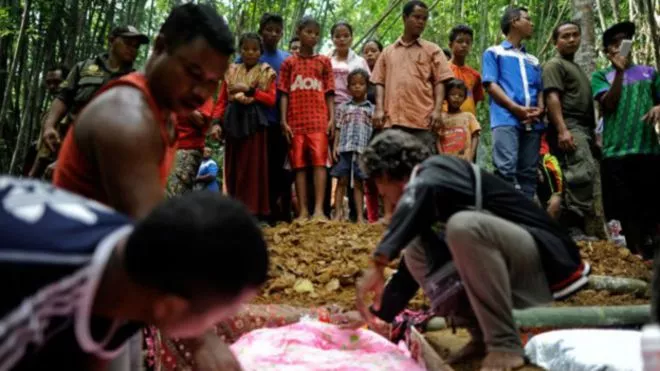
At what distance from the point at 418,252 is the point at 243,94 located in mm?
3139

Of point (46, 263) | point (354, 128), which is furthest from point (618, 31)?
point (46, 263)

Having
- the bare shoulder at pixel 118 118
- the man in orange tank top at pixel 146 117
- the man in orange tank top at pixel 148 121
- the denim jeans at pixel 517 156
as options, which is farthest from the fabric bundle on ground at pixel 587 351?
the denim jeans at pixel 517 156

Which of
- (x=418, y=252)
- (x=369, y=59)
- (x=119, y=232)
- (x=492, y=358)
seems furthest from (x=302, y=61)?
(x=119, y=232)

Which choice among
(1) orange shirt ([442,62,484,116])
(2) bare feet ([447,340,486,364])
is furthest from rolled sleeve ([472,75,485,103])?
(2) bare feet ([447,340,486,364])

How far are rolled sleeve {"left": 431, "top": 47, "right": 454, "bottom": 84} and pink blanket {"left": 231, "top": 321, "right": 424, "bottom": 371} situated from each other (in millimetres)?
3097

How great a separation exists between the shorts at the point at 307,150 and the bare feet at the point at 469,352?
10.5 feet

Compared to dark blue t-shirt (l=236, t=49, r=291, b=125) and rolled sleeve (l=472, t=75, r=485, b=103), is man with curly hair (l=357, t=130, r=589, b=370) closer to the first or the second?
dark blue t-shirt (l=236, t=49, r=291, b=125)

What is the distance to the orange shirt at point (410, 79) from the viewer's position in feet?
20.8

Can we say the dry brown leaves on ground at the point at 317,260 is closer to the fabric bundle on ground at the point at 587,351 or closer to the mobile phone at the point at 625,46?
the fabric bundle on ground at the point at 587,351

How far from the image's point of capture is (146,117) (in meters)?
1.98

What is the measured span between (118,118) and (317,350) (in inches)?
75.7

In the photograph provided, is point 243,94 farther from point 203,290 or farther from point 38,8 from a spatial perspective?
point 203,290

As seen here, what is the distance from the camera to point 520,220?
10.7ft

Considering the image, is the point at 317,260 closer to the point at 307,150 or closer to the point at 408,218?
the point at 307,150
